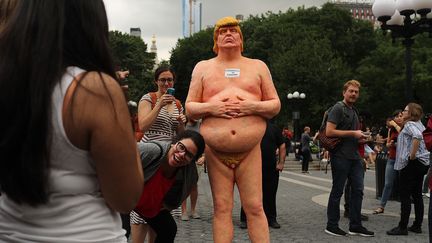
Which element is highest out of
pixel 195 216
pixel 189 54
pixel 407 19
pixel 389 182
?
pixel 189 54

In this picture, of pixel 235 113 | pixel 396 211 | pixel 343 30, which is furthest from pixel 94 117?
pixel 343 30

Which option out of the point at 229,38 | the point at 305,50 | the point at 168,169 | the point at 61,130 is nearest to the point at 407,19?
the point at 229,38

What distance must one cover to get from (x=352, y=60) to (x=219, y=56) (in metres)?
41.3

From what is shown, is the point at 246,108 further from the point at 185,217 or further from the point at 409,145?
the point at 185,217

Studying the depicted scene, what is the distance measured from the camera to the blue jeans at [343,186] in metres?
6.51

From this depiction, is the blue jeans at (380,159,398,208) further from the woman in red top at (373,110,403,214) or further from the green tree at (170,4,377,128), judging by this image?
the green tree at (170,4,377,128)

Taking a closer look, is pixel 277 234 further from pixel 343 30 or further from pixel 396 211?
pixel 343 30

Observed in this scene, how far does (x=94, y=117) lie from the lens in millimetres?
1494

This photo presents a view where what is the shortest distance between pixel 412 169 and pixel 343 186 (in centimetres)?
100

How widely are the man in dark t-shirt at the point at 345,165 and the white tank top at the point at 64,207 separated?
523 centimetres

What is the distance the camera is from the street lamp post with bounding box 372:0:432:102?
30.1ft

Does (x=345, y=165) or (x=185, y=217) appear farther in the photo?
(x=185, y=217)

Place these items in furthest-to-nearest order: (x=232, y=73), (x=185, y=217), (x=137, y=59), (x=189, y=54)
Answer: (x=137, y=59) → (x=189, y=54) → (x=185, y=217) → (x=232, y=73)

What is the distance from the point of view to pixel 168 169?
3.14 m
